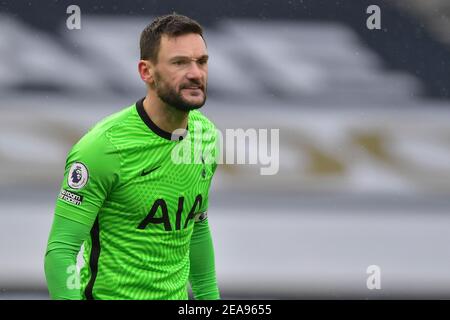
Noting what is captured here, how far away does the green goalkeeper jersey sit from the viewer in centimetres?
252

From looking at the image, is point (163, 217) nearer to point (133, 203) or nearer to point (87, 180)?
point (133, 203)

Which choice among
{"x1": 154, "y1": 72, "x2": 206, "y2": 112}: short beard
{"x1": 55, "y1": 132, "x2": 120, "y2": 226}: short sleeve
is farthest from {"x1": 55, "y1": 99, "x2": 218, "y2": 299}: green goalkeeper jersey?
{"x1": 154, "y1": 72, "x2": 206, "y2": 112}: short beard

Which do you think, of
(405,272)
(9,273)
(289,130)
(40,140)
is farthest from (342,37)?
(9,273)

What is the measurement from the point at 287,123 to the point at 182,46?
243 cm

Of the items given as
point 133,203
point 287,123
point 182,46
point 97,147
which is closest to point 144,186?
point 133,203

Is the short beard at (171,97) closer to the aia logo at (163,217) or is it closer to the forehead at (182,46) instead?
the forehead at (182,46)

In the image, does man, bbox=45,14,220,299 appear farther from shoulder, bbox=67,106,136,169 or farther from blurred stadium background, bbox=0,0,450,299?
blurred stadium background, bbox=0,0,450,299

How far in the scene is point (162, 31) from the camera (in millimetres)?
2615

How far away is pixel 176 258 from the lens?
2703 millimetres

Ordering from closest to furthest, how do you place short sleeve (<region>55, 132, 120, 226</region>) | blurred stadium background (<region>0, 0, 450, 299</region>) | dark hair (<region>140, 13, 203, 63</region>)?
short sleeve (<region>55, 132, 120, 226</region>)
dark hair (<region>140, 13, 203, 63</region>)
blurred stadium background (<region>0, 0, 450, 299</region>)

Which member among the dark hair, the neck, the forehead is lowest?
the neck

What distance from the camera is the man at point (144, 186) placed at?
2504 mm

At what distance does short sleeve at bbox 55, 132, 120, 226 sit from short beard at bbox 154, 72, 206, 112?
0.23m
